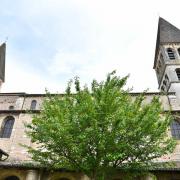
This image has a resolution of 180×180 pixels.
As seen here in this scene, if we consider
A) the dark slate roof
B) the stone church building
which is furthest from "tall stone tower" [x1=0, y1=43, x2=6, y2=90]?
the dark slate roof

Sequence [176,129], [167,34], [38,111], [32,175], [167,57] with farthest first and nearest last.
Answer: [167,34]
[167,57]
[38,111]
[176,129]
[32,175]

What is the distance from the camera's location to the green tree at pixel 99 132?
996cm

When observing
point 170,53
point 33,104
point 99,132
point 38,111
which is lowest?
point 99,132

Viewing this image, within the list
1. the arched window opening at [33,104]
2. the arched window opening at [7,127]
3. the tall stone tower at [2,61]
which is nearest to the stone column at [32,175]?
the arched window opening at [7,127]

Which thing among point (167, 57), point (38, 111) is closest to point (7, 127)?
point (38, 111)

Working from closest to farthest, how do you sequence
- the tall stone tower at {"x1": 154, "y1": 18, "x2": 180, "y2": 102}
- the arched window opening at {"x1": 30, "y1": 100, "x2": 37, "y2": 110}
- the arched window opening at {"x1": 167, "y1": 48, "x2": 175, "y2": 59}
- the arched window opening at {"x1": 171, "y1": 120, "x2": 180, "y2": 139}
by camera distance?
the arched window opening at {"x1": 171, "y1": 120, "x2": 180, "y2": 139}
the arched window opening at {"x1": 30, "y1": 100, "x2": 37, "y2": 110}
the tall stone tower at {"x1": 154, "y1": 18, "x2": 180, "y2": 102}
the arched window opening at {"x1": 167, "y1": 48, "x2": 175, "y2": 59}

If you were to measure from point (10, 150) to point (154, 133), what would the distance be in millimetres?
12607

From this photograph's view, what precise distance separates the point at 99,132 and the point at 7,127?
1352 cm

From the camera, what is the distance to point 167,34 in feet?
109

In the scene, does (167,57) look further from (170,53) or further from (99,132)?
(99,132)

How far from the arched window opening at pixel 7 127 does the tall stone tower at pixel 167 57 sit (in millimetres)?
17037

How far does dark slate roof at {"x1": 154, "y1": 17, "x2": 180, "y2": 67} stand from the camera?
32031 millimetres

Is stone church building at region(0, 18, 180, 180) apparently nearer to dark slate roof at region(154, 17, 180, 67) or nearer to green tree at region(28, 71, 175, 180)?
dark slate roof at region(154, 17, 180, 67)

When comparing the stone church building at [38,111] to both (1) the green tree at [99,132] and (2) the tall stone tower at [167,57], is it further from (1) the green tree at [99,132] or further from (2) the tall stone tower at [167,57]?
(1) the green tree at [99,132]
